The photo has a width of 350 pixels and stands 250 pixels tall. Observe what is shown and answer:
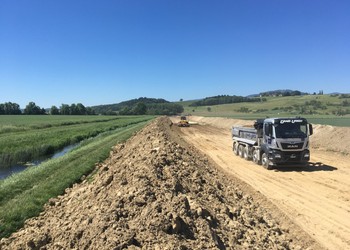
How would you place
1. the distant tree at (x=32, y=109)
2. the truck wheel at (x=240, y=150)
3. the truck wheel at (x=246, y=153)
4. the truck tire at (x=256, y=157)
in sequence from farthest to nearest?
the distant tree at (x=32, y=109), the truck wheel at (x=240, y=150), the truck wheel at (x=246, y=153), the truck tire at (x=256, y=157)

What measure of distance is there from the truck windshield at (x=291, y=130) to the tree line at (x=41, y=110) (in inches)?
5096

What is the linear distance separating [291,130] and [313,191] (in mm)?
5045

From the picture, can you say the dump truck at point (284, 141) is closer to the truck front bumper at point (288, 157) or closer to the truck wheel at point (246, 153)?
the truck front bumper at point (288, 157)

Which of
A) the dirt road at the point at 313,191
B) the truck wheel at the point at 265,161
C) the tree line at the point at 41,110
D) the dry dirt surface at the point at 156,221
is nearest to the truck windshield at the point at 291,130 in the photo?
the truck wheel at the point at 265,161

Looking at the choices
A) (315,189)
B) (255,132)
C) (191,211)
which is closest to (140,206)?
(191,211)

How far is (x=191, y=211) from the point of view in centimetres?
730

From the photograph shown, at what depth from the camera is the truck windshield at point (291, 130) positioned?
17812 millimetres

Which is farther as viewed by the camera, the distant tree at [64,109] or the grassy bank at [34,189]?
the distant tree at [64,109]

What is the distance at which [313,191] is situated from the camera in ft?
44.7

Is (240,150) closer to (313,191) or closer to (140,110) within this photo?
(313,191)

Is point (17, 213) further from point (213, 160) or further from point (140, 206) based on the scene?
point (213, 160)

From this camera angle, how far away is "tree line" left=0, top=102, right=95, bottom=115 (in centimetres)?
13012

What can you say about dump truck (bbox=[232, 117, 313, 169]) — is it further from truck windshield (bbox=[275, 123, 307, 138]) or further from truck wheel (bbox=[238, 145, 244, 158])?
truck wheel (bbox=[238, 145, 244, 158])

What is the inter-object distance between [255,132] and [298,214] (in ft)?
32.5
